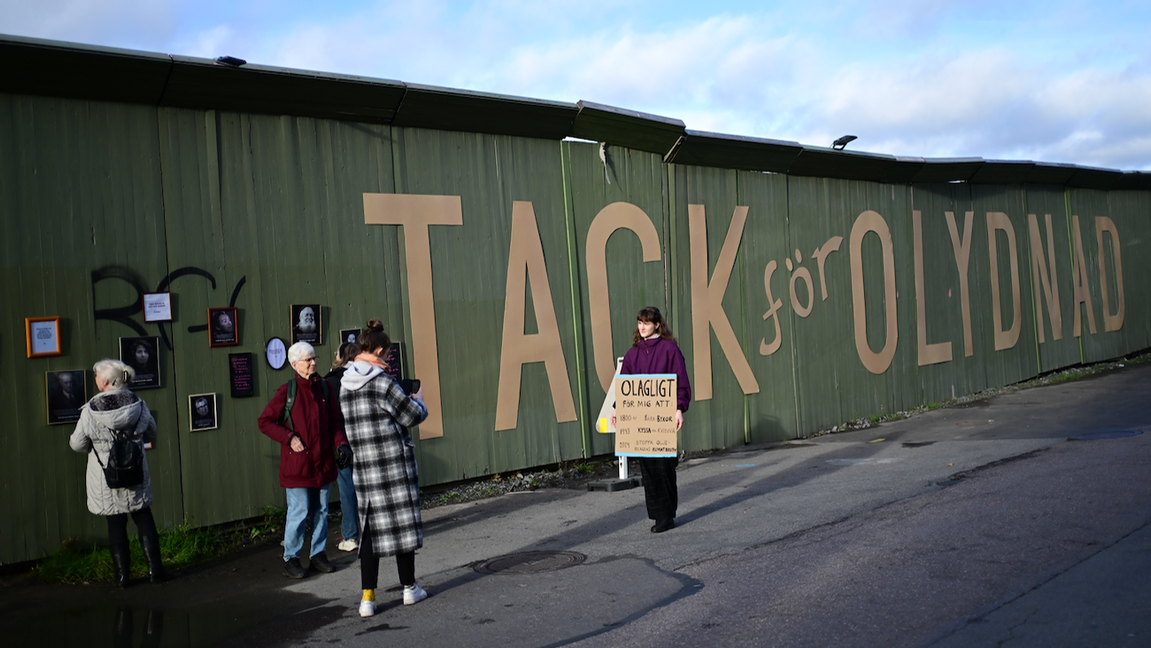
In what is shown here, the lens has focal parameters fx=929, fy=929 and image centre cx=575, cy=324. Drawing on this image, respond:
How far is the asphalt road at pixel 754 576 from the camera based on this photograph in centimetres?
492

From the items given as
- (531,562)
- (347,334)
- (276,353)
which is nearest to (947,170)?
(347,334)

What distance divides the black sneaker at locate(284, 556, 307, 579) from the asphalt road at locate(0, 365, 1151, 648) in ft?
0.36

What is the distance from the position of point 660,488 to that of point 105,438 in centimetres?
435

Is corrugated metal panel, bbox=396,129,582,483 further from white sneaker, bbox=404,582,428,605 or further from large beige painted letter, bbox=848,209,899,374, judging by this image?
large beige painted letter, bbox=848,209,899,374

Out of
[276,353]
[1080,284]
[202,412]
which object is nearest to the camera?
[202,412]

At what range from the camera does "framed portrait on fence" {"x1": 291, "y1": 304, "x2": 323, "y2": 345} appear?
9031 mm

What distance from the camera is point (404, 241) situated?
32.6ft

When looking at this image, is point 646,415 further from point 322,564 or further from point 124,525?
point 124,525

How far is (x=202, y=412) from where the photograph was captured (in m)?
8.41

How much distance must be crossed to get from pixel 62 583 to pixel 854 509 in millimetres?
6319

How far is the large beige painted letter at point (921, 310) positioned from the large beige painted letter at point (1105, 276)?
7.43 metres

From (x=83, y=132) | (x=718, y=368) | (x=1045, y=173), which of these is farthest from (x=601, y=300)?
(x=1045, y=173)

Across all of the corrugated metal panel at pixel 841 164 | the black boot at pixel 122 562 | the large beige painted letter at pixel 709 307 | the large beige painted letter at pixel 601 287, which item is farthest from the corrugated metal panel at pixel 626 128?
the black boot at pixel 122 562

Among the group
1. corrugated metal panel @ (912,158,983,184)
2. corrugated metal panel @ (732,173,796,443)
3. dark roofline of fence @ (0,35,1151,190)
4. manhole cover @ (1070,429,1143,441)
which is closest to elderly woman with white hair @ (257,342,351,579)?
dark roofline of fence @ (0,35,1151,190)
